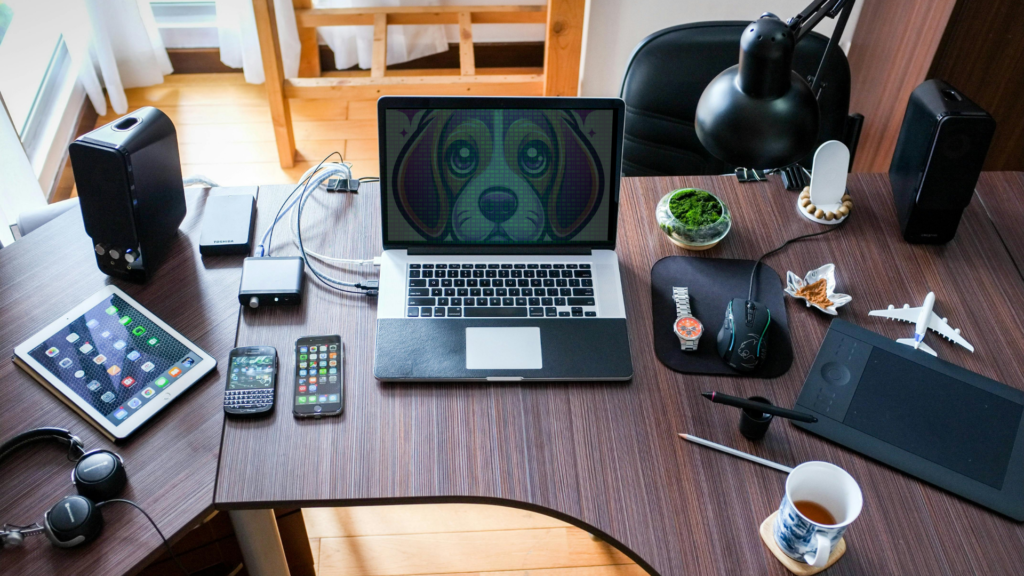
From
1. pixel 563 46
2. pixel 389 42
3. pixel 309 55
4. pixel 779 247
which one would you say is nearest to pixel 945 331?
pixel 779 247

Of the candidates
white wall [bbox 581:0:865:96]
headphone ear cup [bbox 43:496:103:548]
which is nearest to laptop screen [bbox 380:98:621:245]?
headphone ear cup [bbox 43:496:103:548]

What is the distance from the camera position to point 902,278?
4.06 ft

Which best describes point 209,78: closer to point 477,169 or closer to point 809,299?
point 477,169

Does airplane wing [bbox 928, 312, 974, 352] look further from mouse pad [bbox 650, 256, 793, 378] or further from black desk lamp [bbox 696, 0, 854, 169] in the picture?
black desk lamp [bbox 696, 0, 854, 169]

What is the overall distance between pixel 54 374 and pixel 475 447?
573mm

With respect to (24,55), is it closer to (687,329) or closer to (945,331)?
(687,329)

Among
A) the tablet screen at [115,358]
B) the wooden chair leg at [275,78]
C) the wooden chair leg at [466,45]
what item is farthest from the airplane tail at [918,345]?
the wooden chair leg at [275,78]

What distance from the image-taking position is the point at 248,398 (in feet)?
3.38

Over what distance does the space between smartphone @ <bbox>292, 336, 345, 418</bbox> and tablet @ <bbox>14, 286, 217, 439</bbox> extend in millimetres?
123

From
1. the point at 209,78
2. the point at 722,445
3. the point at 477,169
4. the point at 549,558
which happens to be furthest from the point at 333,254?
the point at 209,78

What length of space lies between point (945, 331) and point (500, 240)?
26.4 inches

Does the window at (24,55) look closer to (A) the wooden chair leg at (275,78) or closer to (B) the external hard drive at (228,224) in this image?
(A) the wooden chair leg at (275,78)

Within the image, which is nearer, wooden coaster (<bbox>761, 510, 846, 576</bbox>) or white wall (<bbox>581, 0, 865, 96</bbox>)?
wooden coaster (<bbox>761, 510, 846, 576</bbox>)

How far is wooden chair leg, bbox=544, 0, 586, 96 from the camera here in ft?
7.45
